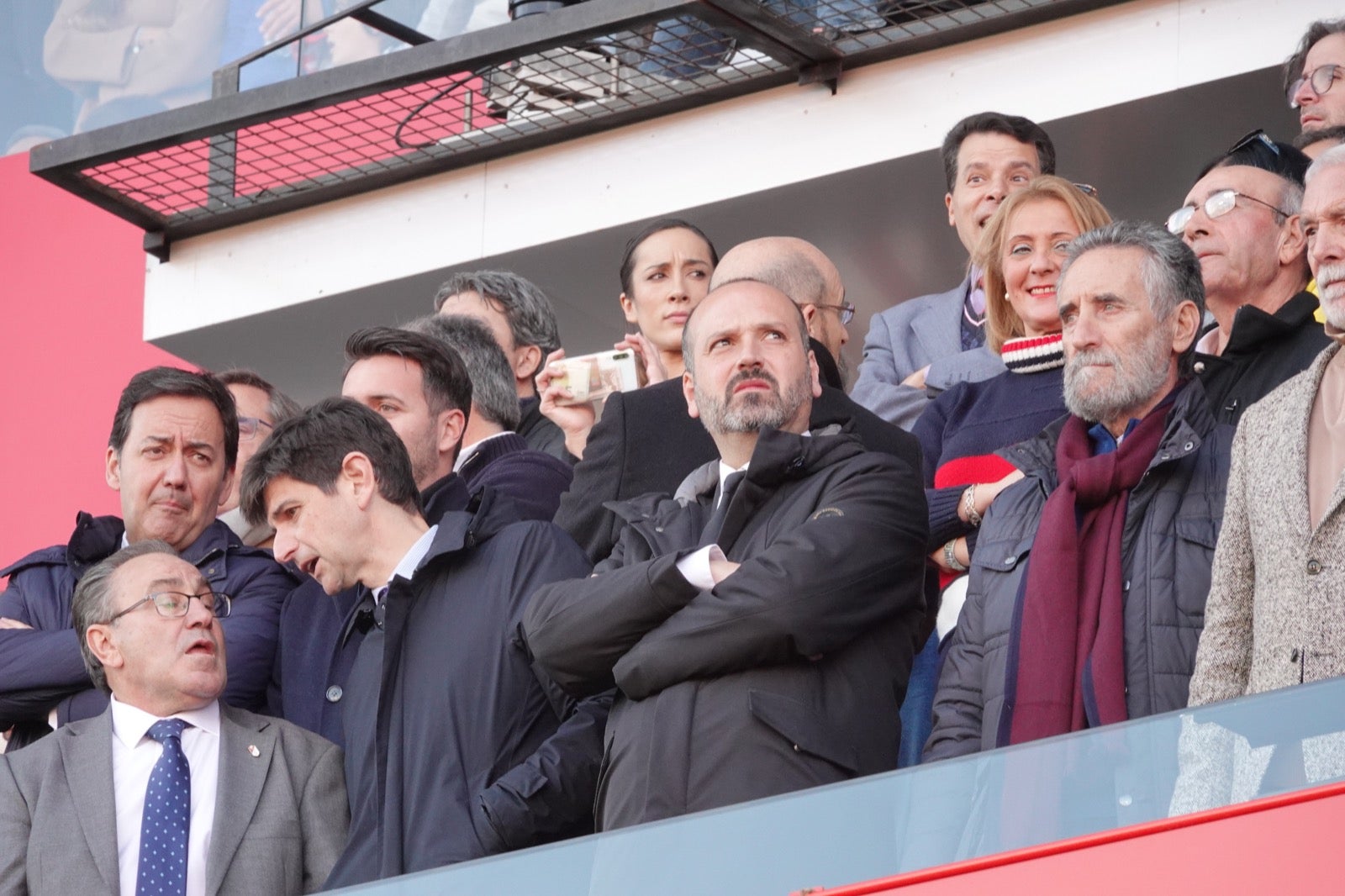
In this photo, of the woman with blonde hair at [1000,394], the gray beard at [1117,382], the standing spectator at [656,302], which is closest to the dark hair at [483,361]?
the standing spectator at [656,302]

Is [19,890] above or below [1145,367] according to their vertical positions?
below

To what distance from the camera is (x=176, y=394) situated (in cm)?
471

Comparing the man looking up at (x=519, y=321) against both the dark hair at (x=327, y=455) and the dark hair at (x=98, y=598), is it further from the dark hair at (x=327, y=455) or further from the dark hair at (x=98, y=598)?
the dark hair at (x=98, y=598)

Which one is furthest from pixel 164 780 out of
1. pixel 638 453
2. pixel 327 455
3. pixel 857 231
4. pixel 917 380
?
pixel 857 231

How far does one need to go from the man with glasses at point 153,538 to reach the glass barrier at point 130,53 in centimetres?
257

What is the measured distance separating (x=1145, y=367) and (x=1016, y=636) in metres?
0.54

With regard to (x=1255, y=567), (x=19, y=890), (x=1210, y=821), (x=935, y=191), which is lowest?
(x=19, y=890)

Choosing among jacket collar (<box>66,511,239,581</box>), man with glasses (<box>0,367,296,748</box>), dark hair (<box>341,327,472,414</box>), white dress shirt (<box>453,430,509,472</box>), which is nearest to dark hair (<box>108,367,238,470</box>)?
man with glasses (<box>0,367,296,748</box>)

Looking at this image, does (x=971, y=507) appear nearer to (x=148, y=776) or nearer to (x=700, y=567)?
(x=700, y=567)

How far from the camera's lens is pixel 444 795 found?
12.2 ft

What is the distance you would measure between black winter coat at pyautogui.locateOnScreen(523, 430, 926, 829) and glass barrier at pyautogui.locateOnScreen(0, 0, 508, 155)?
12.6ft

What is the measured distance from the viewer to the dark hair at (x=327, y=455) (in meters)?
4.12

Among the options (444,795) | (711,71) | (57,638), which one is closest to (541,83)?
(711,71)

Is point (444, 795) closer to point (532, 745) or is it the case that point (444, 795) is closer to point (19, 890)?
point (532, 745)
